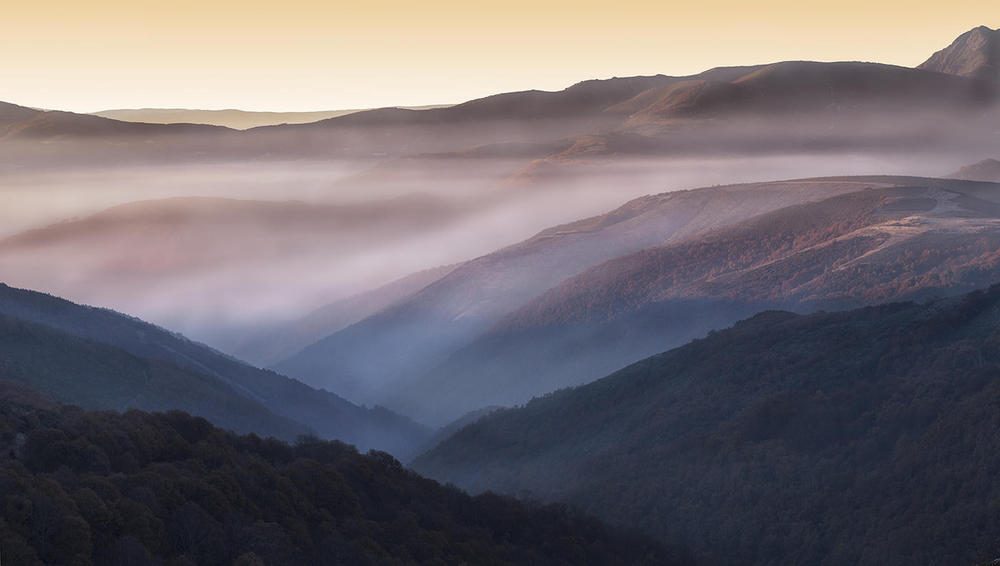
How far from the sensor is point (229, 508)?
1746 inches

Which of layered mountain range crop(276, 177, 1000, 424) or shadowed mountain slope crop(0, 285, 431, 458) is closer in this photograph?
shadowed mountain slope crop(0, 285, 431, 458)

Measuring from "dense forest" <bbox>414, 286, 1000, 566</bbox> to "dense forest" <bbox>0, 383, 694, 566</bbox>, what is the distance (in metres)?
7.76

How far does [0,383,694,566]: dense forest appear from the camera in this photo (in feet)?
123

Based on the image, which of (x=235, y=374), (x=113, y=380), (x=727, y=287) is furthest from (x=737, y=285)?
(x=113, y=380)

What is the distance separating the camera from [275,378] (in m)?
144

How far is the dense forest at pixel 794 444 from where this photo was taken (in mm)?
58156

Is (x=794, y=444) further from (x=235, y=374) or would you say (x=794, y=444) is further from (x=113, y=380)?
(x=235, y=374)

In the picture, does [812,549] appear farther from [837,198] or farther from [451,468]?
[837,198]

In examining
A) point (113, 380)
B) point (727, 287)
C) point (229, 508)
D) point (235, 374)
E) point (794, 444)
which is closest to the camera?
point (229, 508)

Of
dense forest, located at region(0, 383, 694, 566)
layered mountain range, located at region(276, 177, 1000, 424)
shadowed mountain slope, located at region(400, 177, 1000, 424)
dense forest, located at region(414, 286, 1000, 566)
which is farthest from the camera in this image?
layered mountain range, located at region(276, 177, 1000, 424)

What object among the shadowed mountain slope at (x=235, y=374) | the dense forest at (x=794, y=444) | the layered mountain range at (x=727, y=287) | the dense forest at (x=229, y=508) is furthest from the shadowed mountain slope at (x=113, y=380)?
the layered mountain range at (x=727, y=287)

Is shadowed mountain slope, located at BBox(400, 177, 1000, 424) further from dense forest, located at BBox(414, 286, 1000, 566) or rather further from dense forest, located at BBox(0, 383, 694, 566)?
dense forest, located at BBox(0, 383, 694, 566)

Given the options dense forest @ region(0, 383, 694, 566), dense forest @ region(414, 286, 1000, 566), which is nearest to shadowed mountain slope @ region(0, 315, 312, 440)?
dense forest @ region(414, 286, 1000, 566)

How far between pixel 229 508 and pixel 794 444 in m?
39.3
